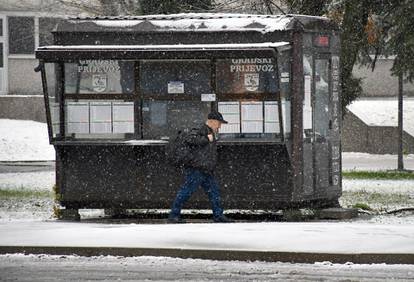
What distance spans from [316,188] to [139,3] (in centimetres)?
1835

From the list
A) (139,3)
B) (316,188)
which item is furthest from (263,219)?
(139,3)

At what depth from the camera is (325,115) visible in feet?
68.7

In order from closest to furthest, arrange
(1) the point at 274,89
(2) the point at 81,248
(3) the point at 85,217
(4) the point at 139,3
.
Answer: (2) the point at 81,248 → (1) the point at 274,89 → (3) the point at 85,217 → (4) the point at 139,3

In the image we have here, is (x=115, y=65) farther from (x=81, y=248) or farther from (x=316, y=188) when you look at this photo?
(x=81, y=248)

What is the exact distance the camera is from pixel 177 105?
20094 millimetres

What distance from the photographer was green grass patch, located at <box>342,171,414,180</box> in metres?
32.0

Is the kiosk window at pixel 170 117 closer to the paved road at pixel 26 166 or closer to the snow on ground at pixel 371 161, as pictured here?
the paved road at pixel 26 166

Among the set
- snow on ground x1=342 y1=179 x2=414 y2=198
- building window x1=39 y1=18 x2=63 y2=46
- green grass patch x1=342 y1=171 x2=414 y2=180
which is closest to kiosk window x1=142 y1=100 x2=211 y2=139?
snow on ground x1=342 y1=179 x2=414 y2=198

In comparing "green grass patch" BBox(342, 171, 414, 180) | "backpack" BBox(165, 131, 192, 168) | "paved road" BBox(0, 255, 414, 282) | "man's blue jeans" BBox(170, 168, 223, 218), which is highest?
"backpack" BBox(165, 131, 192, 168)

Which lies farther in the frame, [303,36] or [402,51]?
[402,51]

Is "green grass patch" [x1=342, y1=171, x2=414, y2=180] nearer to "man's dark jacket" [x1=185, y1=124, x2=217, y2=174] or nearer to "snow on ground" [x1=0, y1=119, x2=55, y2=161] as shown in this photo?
"snow on ground" [x1=0, y1=119, x2=55, y2=161]

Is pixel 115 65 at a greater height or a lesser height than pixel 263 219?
greater

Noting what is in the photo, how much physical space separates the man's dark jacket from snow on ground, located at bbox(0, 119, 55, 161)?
22250 mm

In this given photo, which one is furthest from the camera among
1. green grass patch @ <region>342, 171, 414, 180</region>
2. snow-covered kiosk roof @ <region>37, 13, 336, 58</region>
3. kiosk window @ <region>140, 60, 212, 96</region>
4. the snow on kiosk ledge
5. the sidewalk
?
green grass patch @ <region>342, 171, 414, 180</region>
